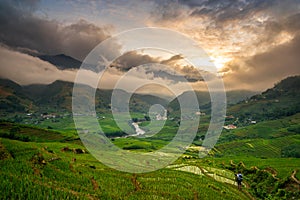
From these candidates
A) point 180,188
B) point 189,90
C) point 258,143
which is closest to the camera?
point 180,188

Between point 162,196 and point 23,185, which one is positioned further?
point 162,196

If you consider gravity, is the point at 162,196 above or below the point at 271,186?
above

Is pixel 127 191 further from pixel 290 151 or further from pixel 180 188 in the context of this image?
pixel 290 151

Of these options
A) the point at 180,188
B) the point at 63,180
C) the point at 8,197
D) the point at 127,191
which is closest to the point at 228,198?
the point at 180,188

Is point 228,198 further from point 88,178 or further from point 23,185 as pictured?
point 23,185

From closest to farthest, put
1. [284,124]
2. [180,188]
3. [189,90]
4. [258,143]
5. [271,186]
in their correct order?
[180,188] → [189,90] → [271,186] → [258,143] → [284,124]

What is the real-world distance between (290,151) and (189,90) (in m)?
95.7

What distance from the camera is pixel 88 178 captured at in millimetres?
16250

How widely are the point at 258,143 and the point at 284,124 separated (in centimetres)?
8488

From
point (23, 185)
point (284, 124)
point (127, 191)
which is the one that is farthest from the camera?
point (284, 124)

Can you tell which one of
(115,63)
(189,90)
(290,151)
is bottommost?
(290,151)

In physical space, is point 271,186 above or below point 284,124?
below

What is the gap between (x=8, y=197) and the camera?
9305 mm

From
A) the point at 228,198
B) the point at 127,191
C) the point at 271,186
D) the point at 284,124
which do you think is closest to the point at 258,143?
the point at 284,124
